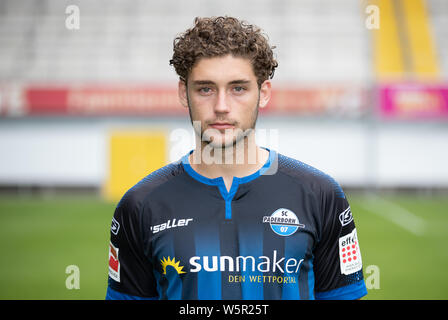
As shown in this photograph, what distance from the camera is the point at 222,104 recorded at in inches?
74.4

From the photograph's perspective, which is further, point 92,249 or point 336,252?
point 92,249

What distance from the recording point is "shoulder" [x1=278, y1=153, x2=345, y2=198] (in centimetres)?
207

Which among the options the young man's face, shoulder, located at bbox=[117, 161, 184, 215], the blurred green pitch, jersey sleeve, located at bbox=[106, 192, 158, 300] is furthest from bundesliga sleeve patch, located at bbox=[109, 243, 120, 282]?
the blurred green pitch

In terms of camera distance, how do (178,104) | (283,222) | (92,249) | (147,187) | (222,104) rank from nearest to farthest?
(222,104), (283,222), (147,187), (92,249), (178,104)

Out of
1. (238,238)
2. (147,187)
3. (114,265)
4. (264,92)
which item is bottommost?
(114,265)

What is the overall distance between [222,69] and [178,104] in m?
13.8

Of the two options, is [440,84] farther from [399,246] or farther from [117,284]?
[117,284]

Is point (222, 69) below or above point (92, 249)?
above

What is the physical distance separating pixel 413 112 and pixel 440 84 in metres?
1.15

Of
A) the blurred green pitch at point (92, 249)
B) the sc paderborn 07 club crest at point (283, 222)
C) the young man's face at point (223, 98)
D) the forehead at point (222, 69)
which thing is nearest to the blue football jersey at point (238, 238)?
the sc paderborn 07 club crest at point (283, 222)

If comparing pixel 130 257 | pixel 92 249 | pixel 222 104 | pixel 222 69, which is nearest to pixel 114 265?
pixel 130 257

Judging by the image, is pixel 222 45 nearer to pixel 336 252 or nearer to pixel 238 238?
pixel 238 238

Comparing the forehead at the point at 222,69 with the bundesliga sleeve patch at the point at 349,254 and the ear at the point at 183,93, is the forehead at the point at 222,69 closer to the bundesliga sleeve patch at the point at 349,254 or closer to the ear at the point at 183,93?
the ear at the point at 183,93

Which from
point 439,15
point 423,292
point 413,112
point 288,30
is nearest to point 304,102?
point 413,112
